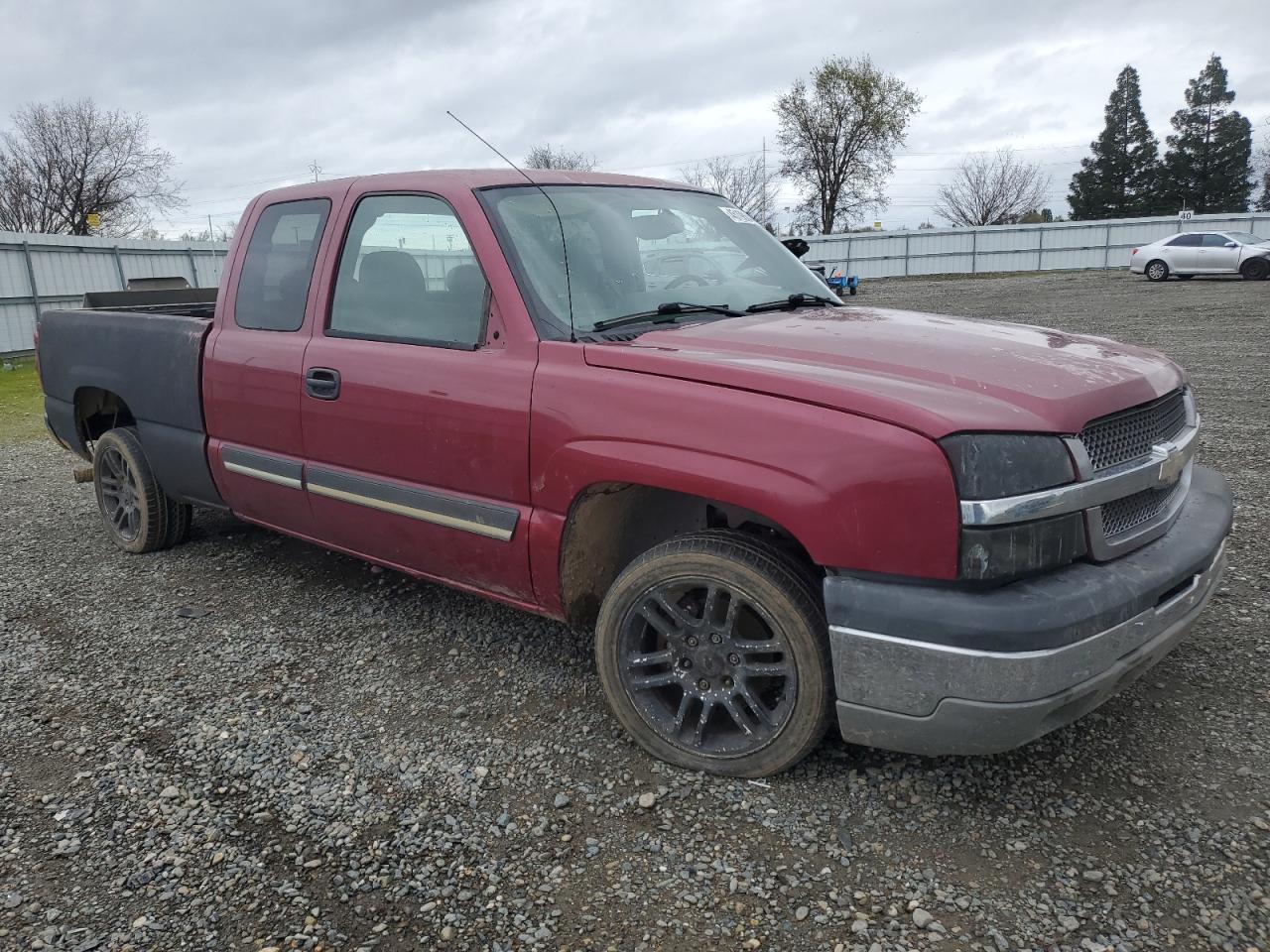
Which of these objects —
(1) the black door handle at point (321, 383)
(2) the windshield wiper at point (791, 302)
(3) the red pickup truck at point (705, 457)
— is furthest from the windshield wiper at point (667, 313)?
(1) the black door handle at point (321, 383)

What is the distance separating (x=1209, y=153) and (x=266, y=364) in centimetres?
6311

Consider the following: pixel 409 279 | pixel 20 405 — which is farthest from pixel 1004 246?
pixel 409 279

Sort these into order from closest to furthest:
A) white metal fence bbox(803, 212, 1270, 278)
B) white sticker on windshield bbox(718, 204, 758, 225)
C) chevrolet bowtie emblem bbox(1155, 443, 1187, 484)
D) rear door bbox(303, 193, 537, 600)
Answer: chevrolet bowtie emblem bbox(1155, 443, 1187, 484) → rear door bbox(303, 193, 537, 600) → white sticker on windshield bbox(718, 204, 758, 225) → white metal fence bbox(803, 212, 1270, 278)

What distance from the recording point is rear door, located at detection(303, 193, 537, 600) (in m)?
3.21

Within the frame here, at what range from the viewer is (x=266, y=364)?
401cm

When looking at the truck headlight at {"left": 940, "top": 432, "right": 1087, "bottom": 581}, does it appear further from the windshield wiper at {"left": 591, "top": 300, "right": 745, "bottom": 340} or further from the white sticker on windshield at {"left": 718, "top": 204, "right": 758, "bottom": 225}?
the white sticker on windshield at {"left": 718, "top": 204, "right": 758, "bottom": 225}

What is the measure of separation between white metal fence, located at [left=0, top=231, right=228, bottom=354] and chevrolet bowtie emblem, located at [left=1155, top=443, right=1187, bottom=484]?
1635 cm

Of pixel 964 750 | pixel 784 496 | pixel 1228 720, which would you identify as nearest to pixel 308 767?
pixel 784 496

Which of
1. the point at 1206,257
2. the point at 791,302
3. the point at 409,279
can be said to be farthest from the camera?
the point at 1206,257

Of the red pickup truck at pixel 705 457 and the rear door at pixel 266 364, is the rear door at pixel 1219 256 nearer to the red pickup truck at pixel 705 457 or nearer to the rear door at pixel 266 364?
the red pickup truck at pixel 705 457

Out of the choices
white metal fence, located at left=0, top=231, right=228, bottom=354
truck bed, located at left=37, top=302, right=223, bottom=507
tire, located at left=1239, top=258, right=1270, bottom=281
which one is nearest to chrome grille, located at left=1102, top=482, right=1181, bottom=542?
truck bed, located at left=37, top=302, right=223, bottom=507

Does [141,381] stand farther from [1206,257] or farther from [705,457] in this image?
[1206,257]

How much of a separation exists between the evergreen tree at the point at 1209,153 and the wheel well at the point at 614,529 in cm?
6100

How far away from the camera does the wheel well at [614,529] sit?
3066mm
